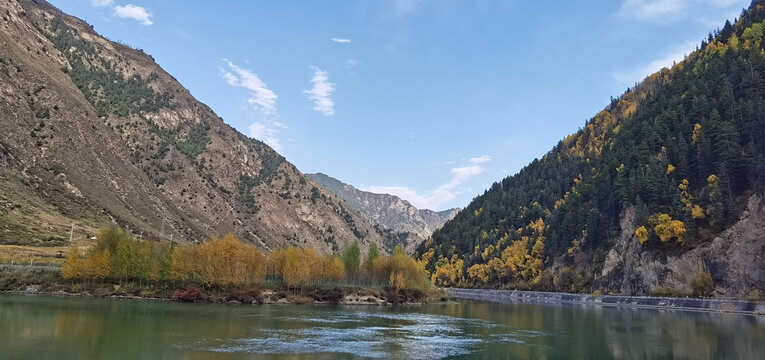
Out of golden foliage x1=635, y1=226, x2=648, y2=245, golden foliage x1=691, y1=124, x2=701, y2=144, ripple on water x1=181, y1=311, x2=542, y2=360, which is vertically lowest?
ripple on water x1=181, y1=311, x2=542, y2=360

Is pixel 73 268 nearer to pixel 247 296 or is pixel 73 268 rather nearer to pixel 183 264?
pixel 183 264

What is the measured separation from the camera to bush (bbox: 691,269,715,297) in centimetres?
9925

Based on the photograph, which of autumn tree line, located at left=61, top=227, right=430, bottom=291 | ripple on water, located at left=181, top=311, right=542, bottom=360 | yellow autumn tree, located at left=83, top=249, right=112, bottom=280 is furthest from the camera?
autumn tree line, located at left=61, top=227, right=430, bottom=291

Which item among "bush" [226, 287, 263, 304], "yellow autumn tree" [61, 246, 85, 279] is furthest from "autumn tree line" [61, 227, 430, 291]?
"bush" [226, 287, 263, 304]

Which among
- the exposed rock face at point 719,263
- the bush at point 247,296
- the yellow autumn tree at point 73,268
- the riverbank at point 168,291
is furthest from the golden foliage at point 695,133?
the yellow autumn tree at point 73,268

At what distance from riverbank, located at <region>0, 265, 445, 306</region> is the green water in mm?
29281

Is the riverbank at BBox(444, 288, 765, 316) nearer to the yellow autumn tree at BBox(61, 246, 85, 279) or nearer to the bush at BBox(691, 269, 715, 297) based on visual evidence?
the bush at BBox(691, 269, 715, 297)

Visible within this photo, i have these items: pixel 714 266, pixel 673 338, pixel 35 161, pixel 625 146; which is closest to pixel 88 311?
pixel 673 338

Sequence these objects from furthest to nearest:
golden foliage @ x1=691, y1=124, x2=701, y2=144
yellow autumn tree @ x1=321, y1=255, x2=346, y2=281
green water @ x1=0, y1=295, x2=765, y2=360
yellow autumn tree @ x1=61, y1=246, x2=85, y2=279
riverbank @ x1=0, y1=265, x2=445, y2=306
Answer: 1. golden foliage @ x1=691, y1=124, x2=701, y2=144
2. yellow autumn tree @ x1=321, y1=255, x2=346, y2=281
3. yellow autumn tree @ x1=61, y1=246, x2=85, y2=279
4. riverbank @ x1=0, y1=265, x2=445, y2=306
5. green water @ x1=0, y1=295, x2=765, y2=360

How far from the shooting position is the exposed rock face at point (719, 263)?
94.4 m

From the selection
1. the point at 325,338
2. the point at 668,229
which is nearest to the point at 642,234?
the point at 668,229

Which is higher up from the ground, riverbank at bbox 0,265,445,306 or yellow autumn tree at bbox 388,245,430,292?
yellow autumn tree at bbox 388,245,430,292

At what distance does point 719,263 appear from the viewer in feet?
Answer: 325

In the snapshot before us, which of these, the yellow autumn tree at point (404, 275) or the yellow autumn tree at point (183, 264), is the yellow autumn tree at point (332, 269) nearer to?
the yellow autumn tree at point (404, 275)
